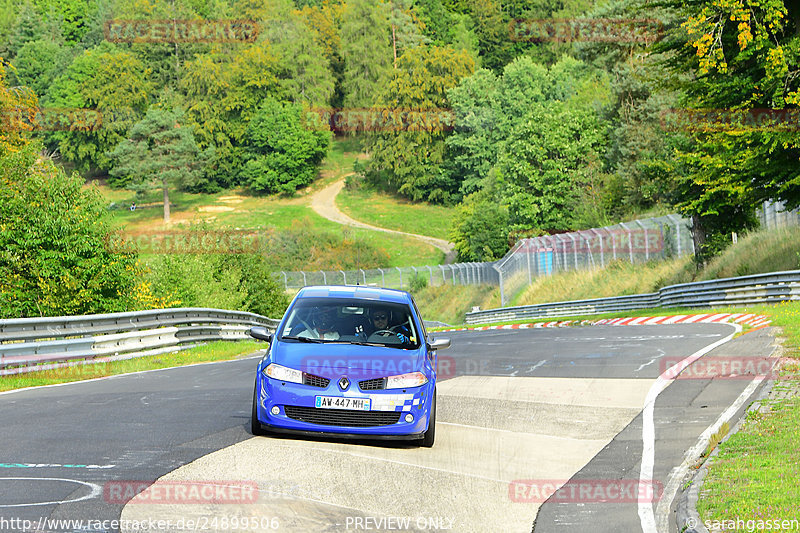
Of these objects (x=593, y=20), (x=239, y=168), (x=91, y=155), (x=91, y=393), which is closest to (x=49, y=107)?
(x=91, y=155)

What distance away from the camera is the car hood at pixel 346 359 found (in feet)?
31.7

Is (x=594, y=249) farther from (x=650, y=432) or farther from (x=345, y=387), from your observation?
(x=345, y=387)

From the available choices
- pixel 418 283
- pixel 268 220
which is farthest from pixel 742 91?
pixel 268 220

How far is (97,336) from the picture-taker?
20.0 meters

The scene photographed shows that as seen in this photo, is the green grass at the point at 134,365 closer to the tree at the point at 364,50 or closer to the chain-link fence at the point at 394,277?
the chain-link fence at the point at 394,277

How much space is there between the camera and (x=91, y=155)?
5344 inches

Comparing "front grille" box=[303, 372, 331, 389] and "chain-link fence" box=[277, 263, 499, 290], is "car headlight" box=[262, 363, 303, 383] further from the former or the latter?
"chain-link fence" box=[277, 263, 499, 290]

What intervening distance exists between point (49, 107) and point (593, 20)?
90305 millimetres

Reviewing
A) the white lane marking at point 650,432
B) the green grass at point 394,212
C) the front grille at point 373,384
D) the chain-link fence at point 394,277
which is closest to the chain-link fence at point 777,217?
the white lane marking at point 650,432

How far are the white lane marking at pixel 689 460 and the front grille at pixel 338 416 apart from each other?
105 inches

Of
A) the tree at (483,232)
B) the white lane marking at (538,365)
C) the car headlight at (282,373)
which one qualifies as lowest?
the tree at (483,232)

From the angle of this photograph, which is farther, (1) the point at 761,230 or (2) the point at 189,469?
(1) the point at 761,230

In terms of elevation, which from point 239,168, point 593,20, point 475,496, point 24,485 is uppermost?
point 593,20

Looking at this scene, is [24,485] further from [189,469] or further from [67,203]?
[67,203]
